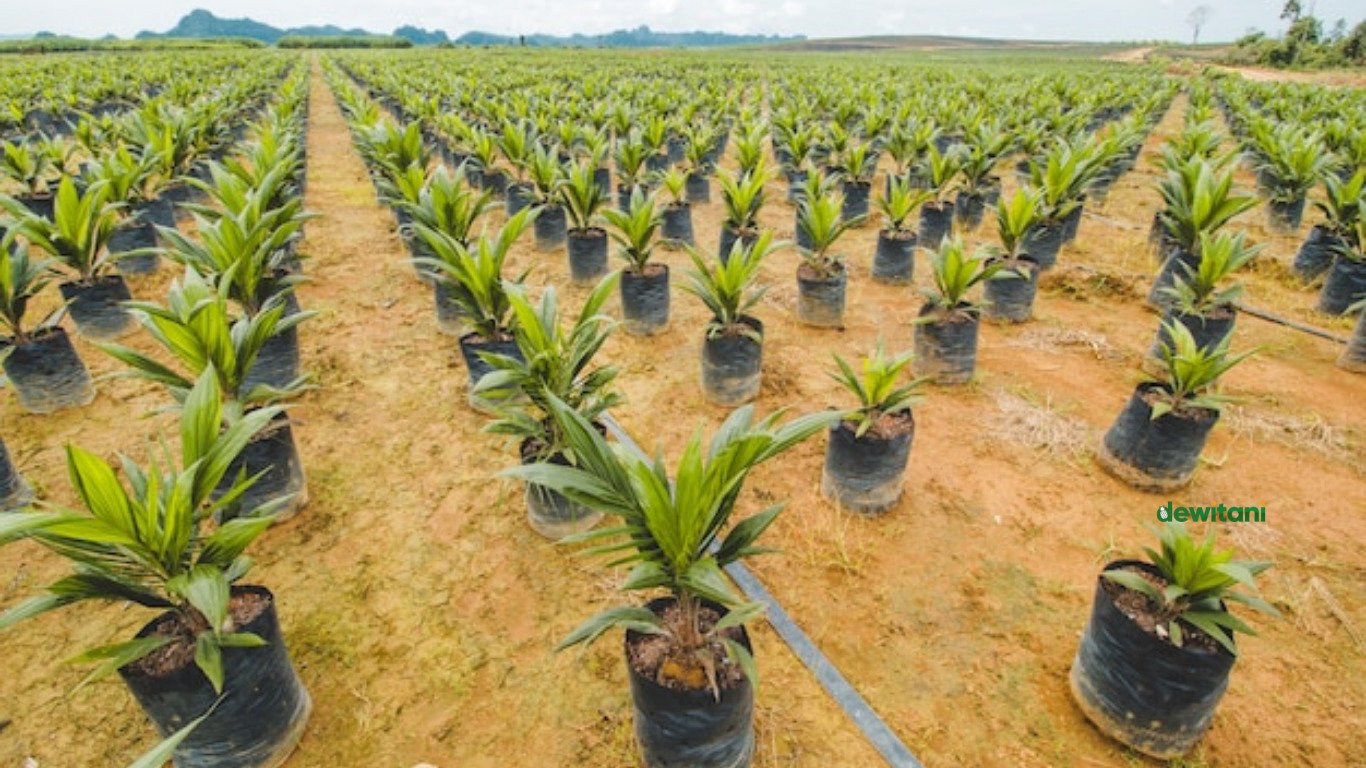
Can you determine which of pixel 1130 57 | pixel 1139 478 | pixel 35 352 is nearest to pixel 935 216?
pixel 1139 478

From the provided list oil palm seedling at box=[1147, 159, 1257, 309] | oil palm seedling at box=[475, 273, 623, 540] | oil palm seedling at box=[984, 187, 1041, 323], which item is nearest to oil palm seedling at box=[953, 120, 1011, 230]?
oil palm seedling at box=[984, 187, 1041, 323]

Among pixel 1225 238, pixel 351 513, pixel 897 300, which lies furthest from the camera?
pixel 897 300

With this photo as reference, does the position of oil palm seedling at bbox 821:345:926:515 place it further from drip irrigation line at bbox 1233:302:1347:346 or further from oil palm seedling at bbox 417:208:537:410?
drip irrigation line at bbox 1233:302:1347:346

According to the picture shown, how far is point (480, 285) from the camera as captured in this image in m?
3.63

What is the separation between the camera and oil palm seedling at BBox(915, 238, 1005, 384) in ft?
13.8

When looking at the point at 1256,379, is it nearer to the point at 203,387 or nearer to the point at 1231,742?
the point at 1231,742

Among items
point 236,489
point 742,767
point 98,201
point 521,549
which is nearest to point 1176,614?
point 742,767

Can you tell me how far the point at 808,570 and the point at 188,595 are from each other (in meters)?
2.31

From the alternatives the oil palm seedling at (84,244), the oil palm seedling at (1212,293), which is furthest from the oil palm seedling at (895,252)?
the oil palm seedling at (84,244)

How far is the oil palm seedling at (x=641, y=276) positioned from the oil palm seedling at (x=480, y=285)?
3.11ft

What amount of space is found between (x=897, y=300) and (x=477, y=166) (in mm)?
6187

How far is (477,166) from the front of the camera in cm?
916

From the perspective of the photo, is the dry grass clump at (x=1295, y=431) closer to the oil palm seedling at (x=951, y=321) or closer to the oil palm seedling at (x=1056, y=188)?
the oil palm seedling at (x=951, y=321)

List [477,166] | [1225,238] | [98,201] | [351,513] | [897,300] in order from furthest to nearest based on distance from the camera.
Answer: [477,166] < [897,300] < [98,201] < [1225,238] < [351,513]
